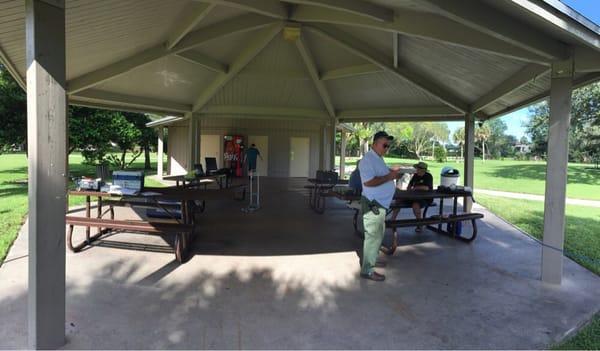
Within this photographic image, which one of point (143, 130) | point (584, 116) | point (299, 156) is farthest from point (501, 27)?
point (584, 116)

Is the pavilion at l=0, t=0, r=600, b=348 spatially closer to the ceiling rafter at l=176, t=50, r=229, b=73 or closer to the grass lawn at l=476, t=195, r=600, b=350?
the ceiling rafter at l=176, t=50, r=229, b=73

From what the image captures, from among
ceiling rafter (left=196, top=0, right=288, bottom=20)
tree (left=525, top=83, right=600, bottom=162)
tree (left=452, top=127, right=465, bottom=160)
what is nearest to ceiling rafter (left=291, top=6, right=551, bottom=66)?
ceiling rafter (left=196, top=0, right=288, bottom=20)

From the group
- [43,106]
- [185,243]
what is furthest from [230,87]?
[43,106]

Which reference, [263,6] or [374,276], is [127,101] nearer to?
[263,6]

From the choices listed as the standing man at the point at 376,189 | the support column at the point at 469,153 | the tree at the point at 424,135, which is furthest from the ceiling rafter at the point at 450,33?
the tree at the point at 424,135

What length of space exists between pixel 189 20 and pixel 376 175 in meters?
3.69

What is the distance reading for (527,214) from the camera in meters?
9.05

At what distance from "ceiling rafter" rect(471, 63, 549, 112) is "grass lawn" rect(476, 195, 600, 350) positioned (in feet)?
8.70

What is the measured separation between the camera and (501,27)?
3.46 metres

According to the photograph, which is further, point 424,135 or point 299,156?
point 424,135

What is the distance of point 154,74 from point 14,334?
6590 millimetres

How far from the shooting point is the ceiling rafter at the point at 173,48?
603 centimetres

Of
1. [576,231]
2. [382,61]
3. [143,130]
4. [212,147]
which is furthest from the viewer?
[143,130]

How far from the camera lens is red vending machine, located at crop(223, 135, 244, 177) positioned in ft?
57.2
